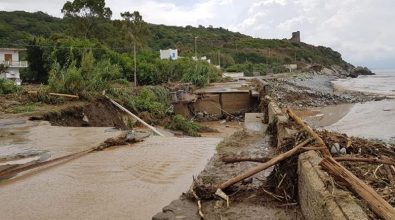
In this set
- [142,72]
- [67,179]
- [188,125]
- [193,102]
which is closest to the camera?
[67,179]

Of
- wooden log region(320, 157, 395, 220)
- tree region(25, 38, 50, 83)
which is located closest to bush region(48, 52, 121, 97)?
tree region(25, 38, 50, 83)

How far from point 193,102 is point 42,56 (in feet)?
40.8

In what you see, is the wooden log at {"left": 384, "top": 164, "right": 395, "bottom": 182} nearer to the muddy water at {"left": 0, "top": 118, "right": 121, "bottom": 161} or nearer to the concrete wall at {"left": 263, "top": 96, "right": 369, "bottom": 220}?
the concrete wall at {"left": 263, "top": 96, "right": 369, "bottom": 220}

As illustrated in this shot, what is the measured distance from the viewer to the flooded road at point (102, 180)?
5.23 meters

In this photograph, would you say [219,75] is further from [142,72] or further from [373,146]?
[373,146]

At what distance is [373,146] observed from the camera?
600cm

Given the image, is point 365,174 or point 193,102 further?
point 193,102

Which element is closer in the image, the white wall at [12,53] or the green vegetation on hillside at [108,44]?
the green vegetation on hillside at [108,44]

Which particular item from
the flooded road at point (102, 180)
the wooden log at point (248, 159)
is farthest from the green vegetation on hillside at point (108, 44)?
the wooden log at point (248, 159)

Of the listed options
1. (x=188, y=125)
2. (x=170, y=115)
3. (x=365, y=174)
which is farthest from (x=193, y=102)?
(x=365, y=174)

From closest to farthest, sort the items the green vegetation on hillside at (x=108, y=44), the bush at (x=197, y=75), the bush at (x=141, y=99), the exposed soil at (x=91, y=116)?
the exposed soil at (x=91, y=116)
the bush at (x=141, y=99)
the green vegetation on hillside at (x=108, y=44)
the bush at (x=197, y=75)

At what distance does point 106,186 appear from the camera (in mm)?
6230

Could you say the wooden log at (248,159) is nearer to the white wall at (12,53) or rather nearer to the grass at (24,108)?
the grass at (24,108)

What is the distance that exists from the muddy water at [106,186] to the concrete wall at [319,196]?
1747mm
